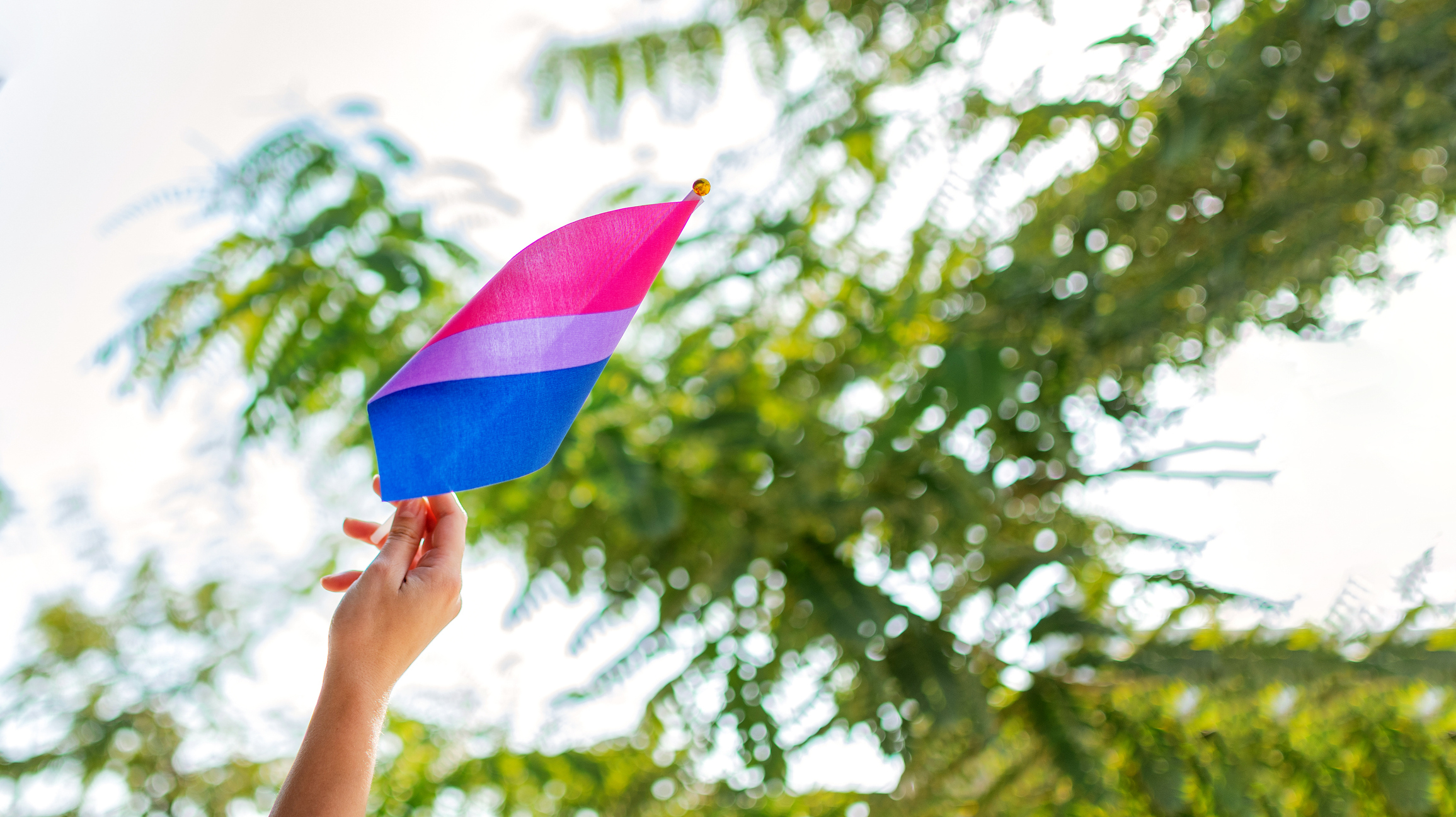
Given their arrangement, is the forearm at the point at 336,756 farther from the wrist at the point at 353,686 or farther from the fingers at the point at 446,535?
the fingers at the point at 446,535

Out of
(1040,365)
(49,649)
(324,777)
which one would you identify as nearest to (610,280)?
(324,777)

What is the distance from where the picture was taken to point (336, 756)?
1.58ft

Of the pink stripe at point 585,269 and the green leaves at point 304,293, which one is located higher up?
the green leaves at point 304,293

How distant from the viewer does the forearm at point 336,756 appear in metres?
0.47

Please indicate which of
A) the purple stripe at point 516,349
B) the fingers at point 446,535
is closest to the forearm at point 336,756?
the fingers at point 446,535

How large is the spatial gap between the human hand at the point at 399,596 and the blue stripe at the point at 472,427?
4cm

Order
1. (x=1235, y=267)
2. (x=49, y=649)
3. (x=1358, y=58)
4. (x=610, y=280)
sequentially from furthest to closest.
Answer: (x=49, y=649) → (x=1235, y=267) → (x=1358, y=58) → (x=610, y=280)

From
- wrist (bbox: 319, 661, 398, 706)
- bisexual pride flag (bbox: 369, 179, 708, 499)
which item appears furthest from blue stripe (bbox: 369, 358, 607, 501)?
wrist (bbox: 319, 661, 398, 706)

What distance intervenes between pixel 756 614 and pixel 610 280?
896 mm

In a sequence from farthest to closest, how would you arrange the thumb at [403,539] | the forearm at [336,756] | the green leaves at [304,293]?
the green leaves at [304,293]
the thumb at [403,539]
the forearm at [336,756]

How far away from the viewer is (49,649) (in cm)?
251

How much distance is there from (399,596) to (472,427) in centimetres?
14

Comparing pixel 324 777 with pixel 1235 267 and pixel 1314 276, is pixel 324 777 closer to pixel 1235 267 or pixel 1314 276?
pixel 1235 267

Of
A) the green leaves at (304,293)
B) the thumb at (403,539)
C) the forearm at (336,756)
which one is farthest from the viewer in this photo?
the green leaves at (304,293)
